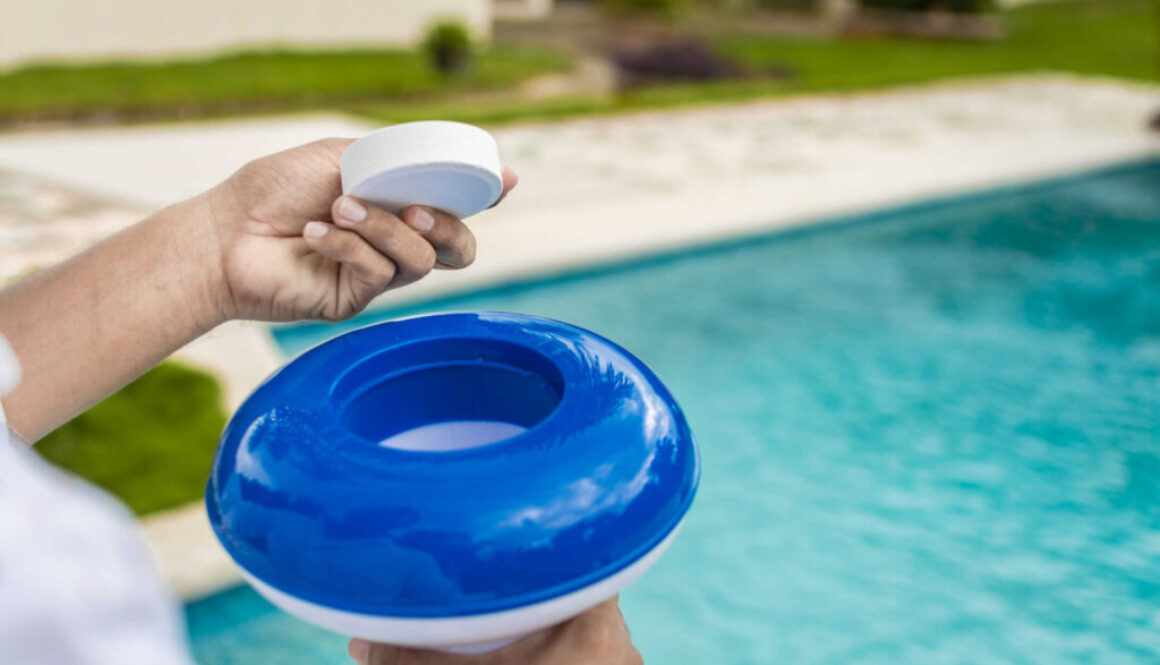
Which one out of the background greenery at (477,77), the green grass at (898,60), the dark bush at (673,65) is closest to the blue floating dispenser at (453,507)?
the green grass at (898,60)

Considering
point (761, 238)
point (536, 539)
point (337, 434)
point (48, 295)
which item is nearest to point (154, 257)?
point (48, 295)

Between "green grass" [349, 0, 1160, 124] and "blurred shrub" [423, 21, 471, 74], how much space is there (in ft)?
3.39

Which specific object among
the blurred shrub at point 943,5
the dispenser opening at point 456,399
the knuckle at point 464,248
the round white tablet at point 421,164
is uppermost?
the round white tablet at point 421,164

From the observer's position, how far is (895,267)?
546cm

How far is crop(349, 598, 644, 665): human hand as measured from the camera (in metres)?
1.06

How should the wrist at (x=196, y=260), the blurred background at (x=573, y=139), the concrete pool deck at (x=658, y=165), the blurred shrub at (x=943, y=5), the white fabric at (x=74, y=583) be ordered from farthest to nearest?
the blurred shrub at (x=943, y=5), the concrete pool deck at (x=658, y=165), the blurred background at (x=573, y=139), the wrist at (x=196, y=260), the white fabric at (x=74, y=583)

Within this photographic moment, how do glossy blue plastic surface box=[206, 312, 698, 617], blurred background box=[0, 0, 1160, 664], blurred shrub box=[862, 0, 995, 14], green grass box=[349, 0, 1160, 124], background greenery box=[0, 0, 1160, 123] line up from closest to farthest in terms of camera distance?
glossy blue plastic surface box=[206, 312, 698, 617], blurred background box=[0, 0, 1160, 664], background greenery box=[0, 0, 1160, 123], green grass box=[349, 0, 1160, 124], blurred shrub box=[862, 0, 995, 14]

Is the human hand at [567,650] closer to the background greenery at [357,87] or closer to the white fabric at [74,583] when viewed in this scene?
the white fabric at [74,583]

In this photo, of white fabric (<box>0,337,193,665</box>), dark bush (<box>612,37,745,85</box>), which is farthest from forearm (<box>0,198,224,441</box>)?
dark bush (<box>612,37,745,85</box>)

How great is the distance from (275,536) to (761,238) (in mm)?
4803

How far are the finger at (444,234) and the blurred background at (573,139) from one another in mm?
1522

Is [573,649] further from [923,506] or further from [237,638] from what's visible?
[923,506]

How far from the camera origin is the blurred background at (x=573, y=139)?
2895 millimetres

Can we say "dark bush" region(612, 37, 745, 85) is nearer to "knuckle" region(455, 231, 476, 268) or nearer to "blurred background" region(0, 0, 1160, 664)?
"blurred background" region(0, 0, 1160, 664)
